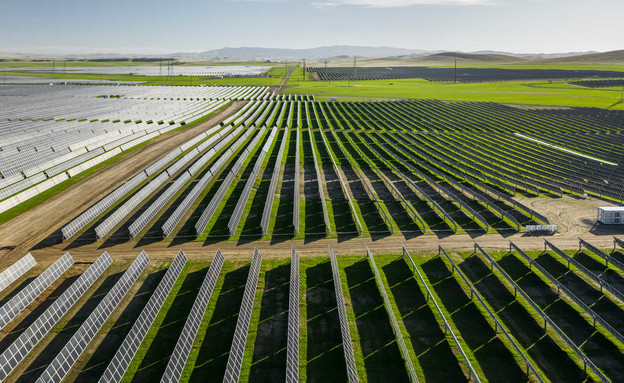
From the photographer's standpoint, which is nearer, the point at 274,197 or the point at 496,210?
the point at 496,210

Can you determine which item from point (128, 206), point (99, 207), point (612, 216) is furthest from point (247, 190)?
point (612, 216)

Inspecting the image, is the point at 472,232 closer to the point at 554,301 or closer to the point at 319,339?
the point at 554,301

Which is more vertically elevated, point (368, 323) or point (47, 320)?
point (47, 320)

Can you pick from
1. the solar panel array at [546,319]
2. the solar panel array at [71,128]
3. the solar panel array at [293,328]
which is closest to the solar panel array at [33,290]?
the solar panel array at [293,328]

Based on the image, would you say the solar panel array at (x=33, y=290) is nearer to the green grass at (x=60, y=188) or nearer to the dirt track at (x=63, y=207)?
the dirt track at (x=63, y=207)

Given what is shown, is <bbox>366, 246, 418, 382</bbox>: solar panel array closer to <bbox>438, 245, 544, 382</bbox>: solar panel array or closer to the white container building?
<bbox>438, 245, 544, 382</bbox>: solar panel array

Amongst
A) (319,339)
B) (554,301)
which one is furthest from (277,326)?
(554,301)

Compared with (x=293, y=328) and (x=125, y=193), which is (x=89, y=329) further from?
(x=125, y=193)
